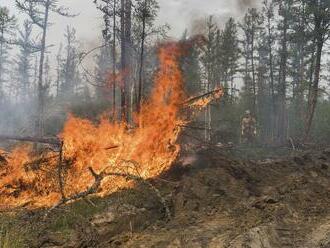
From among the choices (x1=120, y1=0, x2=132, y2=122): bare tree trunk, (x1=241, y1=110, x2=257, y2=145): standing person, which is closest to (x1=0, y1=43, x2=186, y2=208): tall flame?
(x1=120, y1=0, x2=132, y2=122): bare tree trunk

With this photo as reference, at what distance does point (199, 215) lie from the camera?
8.84m

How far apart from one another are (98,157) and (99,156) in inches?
1.5

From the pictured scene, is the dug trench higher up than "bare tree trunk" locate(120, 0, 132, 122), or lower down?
lower down

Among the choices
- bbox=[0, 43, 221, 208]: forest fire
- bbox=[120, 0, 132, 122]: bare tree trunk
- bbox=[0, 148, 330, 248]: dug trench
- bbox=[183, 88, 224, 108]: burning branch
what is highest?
bbox=[120, 0, 132, 122]: bare tree trunk

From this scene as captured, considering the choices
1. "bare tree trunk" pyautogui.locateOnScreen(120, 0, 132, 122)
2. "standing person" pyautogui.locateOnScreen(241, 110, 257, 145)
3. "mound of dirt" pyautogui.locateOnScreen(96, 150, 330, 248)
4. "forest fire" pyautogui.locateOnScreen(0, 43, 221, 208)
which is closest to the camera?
"mound of dirt" pyautogui.locateOnScreen(96, 150, 330, 248)

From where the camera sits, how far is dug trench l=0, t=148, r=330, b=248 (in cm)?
757

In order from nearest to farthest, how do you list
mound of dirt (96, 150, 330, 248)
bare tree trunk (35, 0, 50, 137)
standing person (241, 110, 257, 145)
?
mound of dirt (96, 150, 330, 248) < bare tree trunk (35, 0, 50, 137) < standing person (241, 110, 257, 145)

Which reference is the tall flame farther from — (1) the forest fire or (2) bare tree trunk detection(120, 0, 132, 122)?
(2) bare tree trunk detection(120, 0, 132, 122)

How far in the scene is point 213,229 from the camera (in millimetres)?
7926

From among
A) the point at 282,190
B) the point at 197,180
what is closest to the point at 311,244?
the point at 282,190

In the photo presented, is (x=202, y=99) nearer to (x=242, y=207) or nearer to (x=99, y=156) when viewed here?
(x=99, y=156)

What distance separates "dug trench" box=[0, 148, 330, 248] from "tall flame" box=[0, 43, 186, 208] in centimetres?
68

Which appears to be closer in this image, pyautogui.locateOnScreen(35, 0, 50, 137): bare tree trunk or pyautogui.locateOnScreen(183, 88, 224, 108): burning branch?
pyautogui.locateOnScreen(183, 88, 224, 108): burning branch

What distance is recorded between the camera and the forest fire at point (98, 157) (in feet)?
35.1
